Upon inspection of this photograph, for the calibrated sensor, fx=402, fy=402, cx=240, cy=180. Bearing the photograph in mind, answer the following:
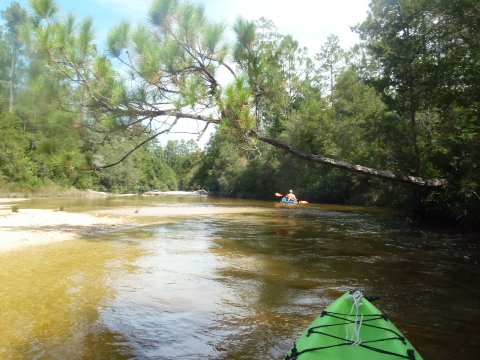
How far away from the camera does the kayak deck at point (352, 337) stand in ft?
9.14

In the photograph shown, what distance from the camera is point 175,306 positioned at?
523 centimetres

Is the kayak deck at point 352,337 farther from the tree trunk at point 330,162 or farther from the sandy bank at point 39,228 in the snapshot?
the sandy bank at point 39,228

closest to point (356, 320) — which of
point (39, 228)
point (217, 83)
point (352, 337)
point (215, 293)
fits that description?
point (352, 337)

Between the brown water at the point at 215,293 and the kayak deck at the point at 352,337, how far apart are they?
0.90 m

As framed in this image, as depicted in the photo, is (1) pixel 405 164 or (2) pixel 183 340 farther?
(1) pixel 405 164

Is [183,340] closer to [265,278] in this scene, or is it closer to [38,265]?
[265,278]

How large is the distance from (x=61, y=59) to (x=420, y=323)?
23.6ft

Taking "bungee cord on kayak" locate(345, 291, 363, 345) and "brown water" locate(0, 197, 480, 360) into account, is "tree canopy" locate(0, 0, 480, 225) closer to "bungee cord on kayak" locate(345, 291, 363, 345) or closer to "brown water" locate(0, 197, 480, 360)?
"brown water" locate(0, 197, 480, 360)

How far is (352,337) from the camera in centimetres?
295

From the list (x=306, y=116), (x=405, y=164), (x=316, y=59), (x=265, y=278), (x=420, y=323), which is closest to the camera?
(x=420, y=323)

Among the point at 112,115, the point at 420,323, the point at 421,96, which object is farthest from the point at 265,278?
the point at 421,96

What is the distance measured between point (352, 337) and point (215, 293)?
3.15m

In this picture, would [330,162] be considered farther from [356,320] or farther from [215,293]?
[356,320]

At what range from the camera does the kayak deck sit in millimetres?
2785
